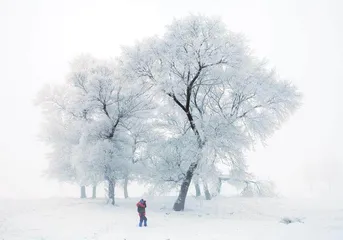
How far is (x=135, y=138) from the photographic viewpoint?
1211 inches

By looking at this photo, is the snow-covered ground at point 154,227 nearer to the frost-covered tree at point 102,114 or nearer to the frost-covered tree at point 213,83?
the frost-covered tree at point 102,114

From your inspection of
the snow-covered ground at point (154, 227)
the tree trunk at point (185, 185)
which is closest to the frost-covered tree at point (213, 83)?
the tree trunk at point (185, 185)

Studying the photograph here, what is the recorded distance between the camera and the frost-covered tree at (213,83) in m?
22.5

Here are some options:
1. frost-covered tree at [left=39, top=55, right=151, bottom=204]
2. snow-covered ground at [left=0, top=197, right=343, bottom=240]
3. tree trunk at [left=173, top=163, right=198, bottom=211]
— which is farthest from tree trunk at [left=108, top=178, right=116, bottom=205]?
tree trunk at [left=173, top=163, right=198, bottom=211]

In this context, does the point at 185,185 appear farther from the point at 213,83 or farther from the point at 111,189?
the point at 213,83

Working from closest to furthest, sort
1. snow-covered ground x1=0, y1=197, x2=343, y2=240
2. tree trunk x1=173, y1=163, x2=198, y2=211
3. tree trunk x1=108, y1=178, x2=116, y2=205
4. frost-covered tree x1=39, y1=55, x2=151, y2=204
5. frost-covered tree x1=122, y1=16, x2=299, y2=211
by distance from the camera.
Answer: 1. snow-covered ground x1=0, y1=197, x2=343, y2=240
2. frost-covered tree x1=122, y1=16, x2=299, y2=211
3. tree trunk x1=173, y1=163, x2=198, y2=211
4. frost-covered tree x1=39, y1=55, x2=151, y2=204
5. tree trunk x1=108, y1=178, x2=116, y2=205

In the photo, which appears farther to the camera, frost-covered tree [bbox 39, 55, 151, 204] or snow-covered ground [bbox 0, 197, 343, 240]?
frost-covered tree [bbox 39, 55, 151, 204]

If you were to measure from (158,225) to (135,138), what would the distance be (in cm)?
1344

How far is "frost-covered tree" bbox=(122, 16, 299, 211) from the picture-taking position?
2248cm

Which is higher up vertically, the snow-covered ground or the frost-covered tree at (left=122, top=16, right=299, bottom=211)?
the frost-covered tree at (left=122, top=16, right=299, bottom=211)

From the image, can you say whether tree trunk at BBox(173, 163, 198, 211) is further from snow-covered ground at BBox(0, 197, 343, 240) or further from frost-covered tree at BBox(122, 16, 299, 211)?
snow-covered ground at BBox(0, 197, 343, 240)

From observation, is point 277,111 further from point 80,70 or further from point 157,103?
point 80,70

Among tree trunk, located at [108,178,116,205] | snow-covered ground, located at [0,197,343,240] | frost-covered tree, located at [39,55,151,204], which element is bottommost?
snow-covered ground, located at [0,197,343,240]

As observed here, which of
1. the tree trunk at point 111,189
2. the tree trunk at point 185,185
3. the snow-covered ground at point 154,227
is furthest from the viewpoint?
the tree trunk at point 111,189
